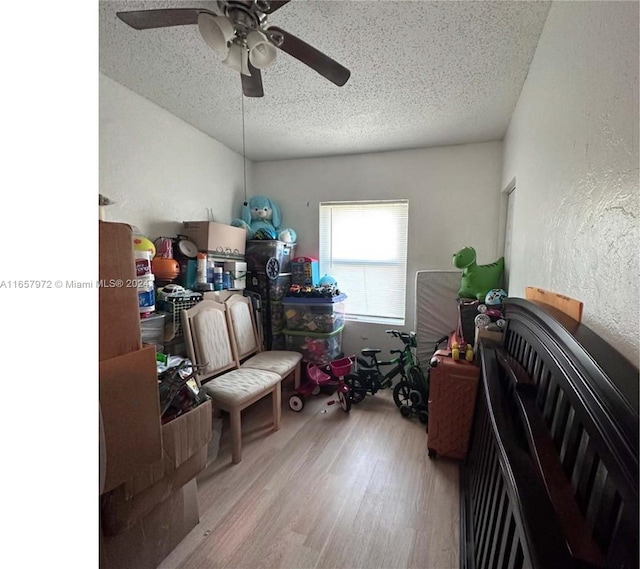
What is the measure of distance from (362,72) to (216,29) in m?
0.94

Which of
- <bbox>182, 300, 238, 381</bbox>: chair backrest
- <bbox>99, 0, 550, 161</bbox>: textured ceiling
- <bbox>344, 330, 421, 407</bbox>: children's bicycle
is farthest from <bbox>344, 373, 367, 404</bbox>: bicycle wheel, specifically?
<bbox>99, 0, 550, 161</bbox>: textured ceiling

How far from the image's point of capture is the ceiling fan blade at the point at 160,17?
1.16 metres

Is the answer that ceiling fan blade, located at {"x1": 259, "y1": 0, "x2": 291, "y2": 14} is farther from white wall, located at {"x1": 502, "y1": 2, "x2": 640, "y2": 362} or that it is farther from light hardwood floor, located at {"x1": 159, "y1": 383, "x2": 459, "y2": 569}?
light hardwood floor, located at {"x1": 159, "y1": 383, "x2": 459, "y2": 569}

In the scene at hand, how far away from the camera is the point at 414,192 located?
121 inches

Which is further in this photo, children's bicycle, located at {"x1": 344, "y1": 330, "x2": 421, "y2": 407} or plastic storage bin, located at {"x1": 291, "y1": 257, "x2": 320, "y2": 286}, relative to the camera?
plastic storage bin, located at {"x1": 291, "y1": 257, "x2": 320, "y2": 286}

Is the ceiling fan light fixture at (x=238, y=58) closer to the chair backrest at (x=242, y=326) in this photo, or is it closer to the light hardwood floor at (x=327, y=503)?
the chair backrest at (x=242, y=326)

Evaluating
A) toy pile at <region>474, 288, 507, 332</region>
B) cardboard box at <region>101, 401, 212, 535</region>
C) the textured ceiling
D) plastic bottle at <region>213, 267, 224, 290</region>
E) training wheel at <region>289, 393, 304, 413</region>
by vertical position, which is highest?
the textured ceiling

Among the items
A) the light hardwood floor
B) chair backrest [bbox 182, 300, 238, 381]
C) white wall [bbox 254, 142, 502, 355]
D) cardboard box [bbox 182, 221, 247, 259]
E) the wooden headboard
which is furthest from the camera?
white wall [bbox 254, 142, 502, 355]

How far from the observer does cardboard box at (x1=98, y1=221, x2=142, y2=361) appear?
101 cm

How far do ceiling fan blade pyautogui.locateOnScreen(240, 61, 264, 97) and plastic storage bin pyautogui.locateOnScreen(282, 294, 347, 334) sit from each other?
181cm

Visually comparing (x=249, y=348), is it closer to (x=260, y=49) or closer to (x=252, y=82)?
(x=252, y=82)

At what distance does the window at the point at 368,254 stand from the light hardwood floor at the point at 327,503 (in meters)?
1.29
